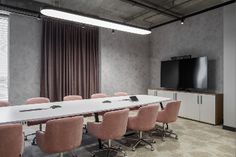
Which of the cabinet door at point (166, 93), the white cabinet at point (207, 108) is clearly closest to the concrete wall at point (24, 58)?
Result: the cabinet door at point (166, 93)

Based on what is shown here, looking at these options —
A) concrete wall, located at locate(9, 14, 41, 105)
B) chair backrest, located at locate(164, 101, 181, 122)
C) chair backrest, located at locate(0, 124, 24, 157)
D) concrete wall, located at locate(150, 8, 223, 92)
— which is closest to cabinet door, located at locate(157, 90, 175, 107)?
concrete wall, located at locate(150, 8, 223, 92)

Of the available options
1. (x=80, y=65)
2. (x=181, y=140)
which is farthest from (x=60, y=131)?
(x=80, y=65)

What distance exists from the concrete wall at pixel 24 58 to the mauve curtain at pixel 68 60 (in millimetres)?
190

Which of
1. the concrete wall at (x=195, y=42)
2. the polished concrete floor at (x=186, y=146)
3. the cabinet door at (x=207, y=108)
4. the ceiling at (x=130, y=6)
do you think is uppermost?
the ceiling at (x=130, y=6)

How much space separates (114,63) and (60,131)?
454cm

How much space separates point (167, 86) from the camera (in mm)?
6277

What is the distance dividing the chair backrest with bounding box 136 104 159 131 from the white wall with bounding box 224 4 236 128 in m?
2.37

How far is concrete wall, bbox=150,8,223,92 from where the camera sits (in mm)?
5213

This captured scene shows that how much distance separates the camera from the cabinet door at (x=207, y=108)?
15.8 ft

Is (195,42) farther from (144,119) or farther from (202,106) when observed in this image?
(144,119)

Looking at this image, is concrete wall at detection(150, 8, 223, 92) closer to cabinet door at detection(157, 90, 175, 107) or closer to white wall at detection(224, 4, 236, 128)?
white wall at detection(224, 4, 236, 128)

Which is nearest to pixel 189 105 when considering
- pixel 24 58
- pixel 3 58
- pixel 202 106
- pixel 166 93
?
pixel 202 106

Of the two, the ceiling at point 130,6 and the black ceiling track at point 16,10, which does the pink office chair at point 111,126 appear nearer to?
the ceiling at point 130,6

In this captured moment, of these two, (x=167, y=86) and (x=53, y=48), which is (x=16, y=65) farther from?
(x=167, y=86)
